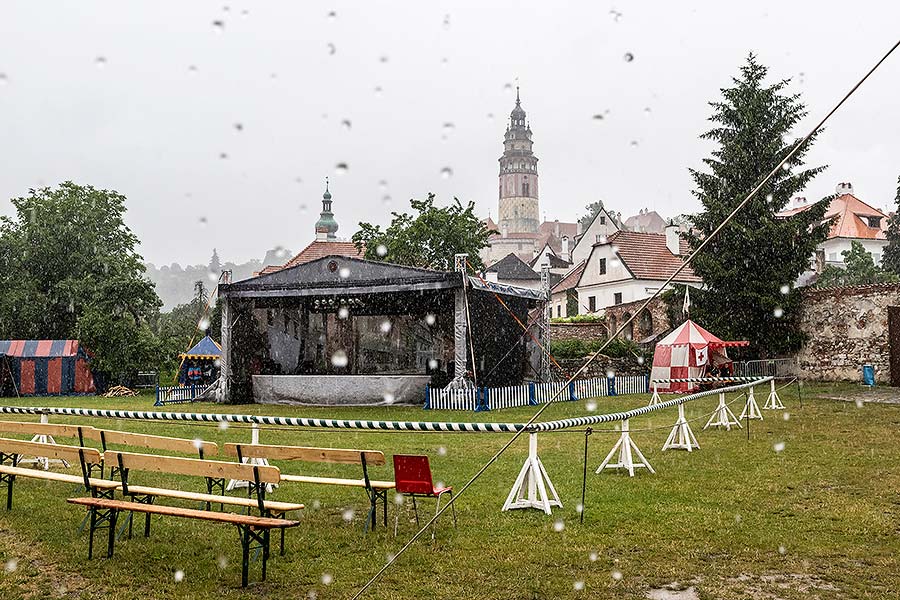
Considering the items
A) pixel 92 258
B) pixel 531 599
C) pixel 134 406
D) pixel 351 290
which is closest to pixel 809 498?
pixel 531 599

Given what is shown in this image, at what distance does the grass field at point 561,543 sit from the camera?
199 inches

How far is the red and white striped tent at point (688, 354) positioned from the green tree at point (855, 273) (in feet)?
76.6

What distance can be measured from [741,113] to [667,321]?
28.9ft

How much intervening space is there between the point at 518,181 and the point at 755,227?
436ft

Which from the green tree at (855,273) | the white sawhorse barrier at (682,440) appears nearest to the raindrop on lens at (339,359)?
the white sawhorse barrier at (682,440)

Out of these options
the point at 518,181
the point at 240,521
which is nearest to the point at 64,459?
the point at 240,521

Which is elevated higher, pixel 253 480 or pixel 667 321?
pixel 667 321

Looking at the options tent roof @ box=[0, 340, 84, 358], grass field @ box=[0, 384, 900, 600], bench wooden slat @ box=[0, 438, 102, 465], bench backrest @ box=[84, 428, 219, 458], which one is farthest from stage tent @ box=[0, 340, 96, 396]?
bench wooden slat @ box=[0, 438, 102, 465]

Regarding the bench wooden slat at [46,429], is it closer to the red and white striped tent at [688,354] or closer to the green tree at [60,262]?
the red and white striped tent at [688,354]

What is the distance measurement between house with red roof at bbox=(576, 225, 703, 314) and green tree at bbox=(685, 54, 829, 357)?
11.7 metres

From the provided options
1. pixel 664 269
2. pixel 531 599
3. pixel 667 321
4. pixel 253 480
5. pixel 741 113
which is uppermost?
pixel 741 113

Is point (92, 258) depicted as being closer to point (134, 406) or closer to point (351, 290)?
point (134, 406)

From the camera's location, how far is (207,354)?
28.5 metres

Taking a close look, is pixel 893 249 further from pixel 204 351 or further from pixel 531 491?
pixel 531 491
